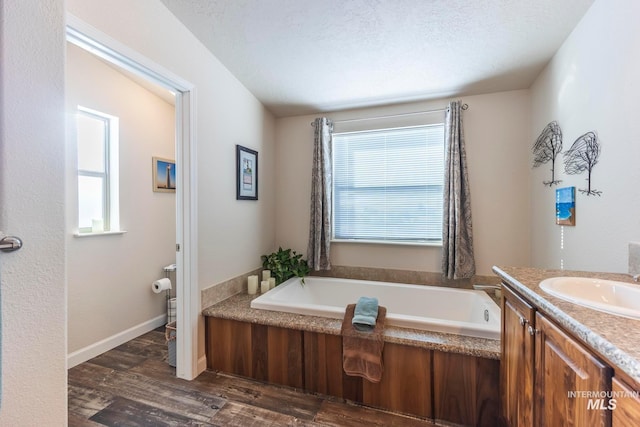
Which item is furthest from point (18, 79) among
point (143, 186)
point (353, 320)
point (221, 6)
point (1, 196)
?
point (143, 186)

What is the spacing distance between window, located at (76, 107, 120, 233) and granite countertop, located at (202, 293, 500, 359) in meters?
1.30

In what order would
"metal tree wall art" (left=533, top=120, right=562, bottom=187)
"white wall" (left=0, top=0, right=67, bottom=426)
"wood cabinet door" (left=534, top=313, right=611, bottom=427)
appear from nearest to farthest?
"wood cabinet door" (left=534, top=313, right=611, bottom=427)
"white wall" (left=0, top=0, right=67, bottom=426)
"metal tree wall art" (left=533, top=120, right=562, bottom=187)

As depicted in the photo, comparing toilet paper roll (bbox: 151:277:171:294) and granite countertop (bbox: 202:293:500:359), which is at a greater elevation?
toilet paper roll (bbox: 151:277:171:294)

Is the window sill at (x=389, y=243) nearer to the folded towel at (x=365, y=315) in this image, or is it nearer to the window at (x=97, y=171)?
the folded towel at (x=365, y=315)

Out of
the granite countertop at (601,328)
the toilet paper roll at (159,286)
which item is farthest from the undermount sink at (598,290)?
the toilet paper roll at (159,286)

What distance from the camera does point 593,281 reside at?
3.69 ft

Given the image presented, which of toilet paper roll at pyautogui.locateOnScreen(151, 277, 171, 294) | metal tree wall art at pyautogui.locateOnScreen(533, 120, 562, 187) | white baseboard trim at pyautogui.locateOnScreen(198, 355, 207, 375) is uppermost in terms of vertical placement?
metal tree wall art at pyautogui.locateOnScreen(533, 120, 562, 187)

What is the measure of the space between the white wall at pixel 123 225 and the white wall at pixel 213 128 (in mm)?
942

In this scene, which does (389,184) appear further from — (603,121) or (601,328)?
(601,328)

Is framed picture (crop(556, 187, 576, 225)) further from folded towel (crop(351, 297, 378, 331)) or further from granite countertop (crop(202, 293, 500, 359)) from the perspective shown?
folded towel (crop(351, 297, 378, 331))

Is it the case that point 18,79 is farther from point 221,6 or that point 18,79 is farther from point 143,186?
point 143,186

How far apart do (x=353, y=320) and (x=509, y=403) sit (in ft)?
2.81

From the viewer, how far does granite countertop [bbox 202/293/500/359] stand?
1.55 m

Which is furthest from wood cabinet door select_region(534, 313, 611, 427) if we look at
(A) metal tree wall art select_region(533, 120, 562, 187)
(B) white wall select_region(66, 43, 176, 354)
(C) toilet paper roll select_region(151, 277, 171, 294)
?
(B) white wall select_region(66, 43, 176, 354)
